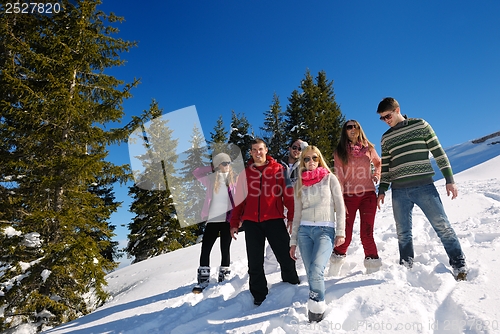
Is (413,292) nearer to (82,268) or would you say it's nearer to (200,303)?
(200,303)

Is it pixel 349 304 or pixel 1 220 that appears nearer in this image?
pixel 349 304

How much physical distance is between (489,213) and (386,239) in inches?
104

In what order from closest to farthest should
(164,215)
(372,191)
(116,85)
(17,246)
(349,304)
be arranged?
1. (349,304)
2. (372,191)
3. (17,246)
4. (116,85)
5. (164,215)

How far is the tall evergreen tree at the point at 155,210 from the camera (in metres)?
16.1

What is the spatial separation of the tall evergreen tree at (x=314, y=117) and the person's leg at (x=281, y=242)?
1899 cm

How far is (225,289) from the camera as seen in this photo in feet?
14.3

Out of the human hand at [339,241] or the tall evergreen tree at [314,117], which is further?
the tall evergreen tree at [314,117]

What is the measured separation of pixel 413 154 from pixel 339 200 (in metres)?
1.17

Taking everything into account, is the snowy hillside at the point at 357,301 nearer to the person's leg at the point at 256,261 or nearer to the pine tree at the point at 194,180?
the person's leg at the point at 256,261

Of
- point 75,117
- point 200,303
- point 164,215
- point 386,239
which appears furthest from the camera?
point 164,215

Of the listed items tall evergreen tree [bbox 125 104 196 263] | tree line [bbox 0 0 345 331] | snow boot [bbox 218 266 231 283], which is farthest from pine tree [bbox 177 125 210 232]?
snow boot [bbox 218 266 231 283]

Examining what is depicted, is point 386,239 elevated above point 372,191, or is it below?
below

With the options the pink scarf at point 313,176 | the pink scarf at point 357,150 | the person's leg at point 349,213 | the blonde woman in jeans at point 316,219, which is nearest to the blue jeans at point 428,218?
the person's leg at point 349,213

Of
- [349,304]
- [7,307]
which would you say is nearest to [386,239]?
[349,304]
